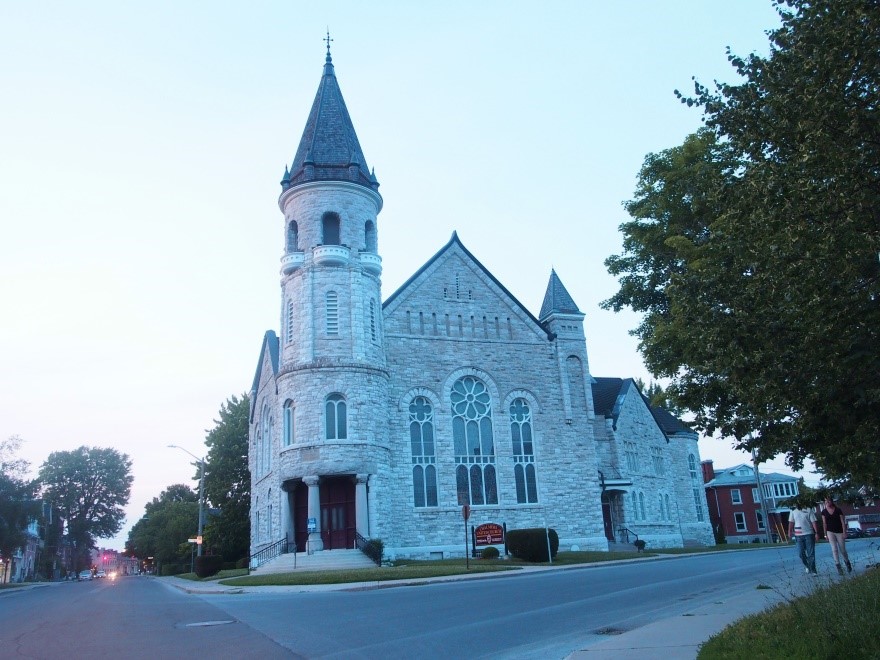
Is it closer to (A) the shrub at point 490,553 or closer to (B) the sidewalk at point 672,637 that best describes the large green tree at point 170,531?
(A) the shrub at point 490,553

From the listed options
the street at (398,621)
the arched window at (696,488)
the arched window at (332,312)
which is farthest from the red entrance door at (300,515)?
the arched window at (696,488)

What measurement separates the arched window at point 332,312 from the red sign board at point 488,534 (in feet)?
34.7

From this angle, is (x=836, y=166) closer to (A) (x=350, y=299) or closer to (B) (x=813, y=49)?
(B) (x=813, y=49)

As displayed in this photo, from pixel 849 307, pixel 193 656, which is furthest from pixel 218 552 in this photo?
pixel 849 307

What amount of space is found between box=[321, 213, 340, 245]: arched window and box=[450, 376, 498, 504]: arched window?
923 cm

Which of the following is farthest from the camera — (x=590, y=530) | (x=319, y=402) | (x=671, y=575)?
(x=590, y=530)

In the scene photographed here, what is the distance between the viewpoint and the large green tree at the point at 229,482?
2025 inches

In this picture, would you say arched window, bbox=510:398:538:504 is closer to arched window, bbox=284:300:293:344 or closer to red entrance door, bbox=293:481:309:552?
red entrance door, bbox=293:481:309:552

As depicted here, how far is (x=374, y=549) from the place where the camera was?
2980cm

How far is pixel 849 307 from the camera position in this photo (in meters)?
8.21

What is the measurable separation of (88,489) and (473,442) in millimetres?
81222

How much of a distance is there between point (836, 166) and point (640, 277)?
15104mm

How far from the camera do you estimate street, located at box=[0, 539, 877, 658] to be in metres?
9.29

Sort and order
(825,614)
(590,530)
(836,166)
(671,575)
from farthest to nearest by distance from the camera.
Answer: (590,530) → (671,575) → (836,166) → (825,614)
